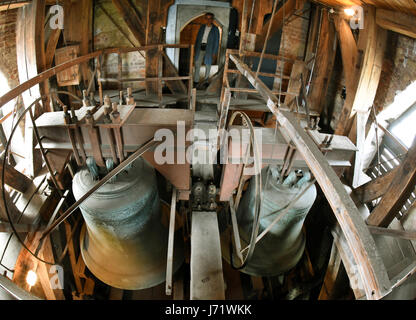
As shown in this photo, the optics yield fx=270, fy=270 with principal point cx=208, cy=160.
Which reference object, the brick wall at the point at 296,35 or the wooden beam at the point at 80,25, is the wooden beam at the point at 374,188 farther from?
the wooden beam at the point at 80,25

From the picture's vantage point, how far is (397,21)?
411 cm

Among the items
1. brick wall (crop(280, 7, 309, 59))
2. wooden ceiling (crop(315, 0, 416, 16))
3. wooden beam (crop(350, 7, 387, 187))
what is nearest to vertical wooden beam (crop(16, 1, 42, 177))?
wooden ceiling (crop(315, 0, 416, 16))

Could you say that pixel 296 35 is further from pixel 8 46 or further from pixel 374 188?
pixel 8 46

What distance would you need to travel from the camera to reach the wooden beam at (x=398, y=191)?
10.2 ft

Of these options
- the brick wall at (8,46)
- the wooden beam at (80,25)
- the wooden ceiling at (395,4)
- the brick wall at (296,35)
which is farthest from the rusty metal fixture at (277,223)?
the brick wall at (296,35)

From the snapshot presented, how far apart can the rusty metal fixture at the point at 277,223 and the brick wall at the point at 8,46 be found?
5.14 meters

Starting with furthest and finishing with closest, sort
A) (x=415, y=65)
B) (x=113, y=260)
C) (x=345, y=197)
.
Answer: (x=415, y=65) → (x=113, y=260) → (x=345, y=197)

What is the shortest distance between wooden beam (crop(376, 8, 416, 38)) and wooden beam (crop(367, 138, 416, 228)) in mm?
1862

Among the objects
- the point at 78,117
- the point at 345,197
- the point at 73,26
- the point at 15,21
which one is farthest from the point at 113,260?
the point at 73,26

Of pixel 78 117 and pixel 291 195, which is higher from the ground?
pixel 78 117

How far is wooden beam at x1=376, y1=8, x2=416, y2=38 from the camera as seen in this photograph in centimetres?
378
